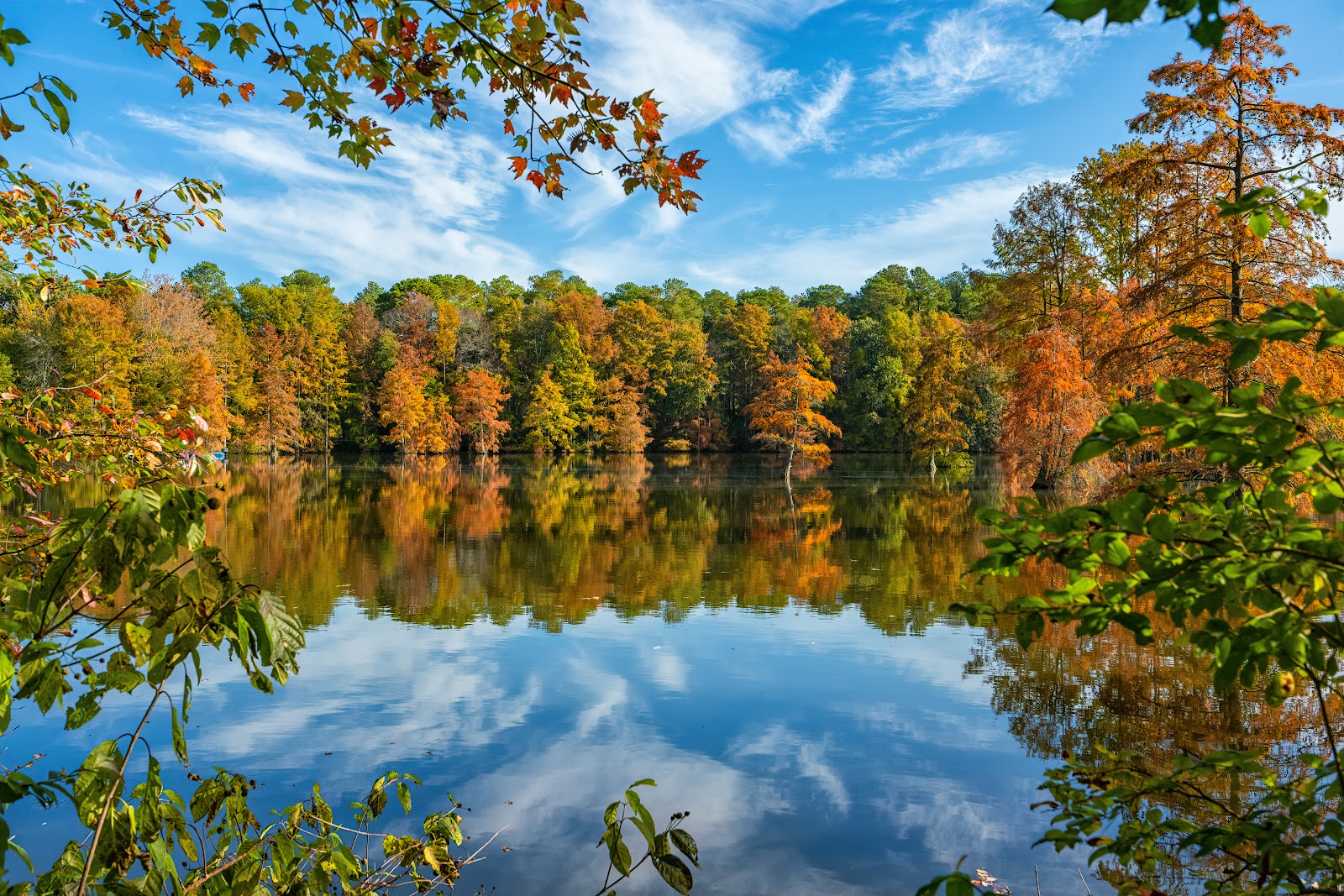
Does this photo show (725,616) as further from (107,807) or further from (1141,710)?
(107,807)

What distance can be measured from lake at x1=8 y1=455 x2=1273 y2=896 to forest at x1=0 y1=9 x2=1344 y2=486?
123 inches

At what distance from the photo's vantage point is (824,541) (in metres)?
14.6

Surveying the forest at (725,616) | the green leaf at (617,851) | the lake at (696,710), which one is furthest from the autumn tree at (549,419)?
the green leaf at (617,851)

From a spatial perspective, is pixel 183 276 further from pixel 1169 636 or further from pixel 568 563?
pixel 1169 636

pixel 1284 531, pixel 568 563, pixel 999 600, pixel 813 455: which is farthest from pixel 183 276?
pixel 1284 531

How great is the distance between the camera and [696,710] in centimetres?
619

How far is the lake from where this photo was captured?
433cm

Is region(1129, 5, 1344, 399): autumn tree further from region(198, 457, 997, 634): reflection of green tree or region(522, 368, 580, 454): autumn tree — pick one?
region(522, 368, 580, 454): autumn tree

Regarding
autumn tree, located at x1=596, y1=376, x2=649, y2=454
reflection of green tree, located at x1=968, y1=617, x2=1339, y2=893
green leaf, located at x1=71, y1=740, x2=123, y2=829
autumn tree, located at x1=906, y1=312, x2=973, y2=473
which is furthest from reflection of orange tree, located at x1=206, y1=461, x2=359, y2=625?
→ autumn tree, located at x1=596, y1=376, x2=649, y2=454

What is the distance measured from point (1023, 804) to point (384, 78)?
15.3 feet

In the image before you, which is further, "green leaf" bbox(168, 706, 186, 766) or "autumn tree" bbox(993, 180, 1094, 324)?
"autumn tree" bbox(993, 180, 1094, 324)

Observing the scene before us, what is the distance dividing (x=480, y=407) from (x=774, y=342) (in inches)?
746

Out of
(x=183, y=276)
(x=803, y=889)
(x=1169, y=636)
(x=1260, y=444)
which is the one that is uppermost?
(x=183, y=276)

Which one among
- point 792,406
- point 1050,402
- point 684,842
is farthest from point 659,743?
point 792,406
